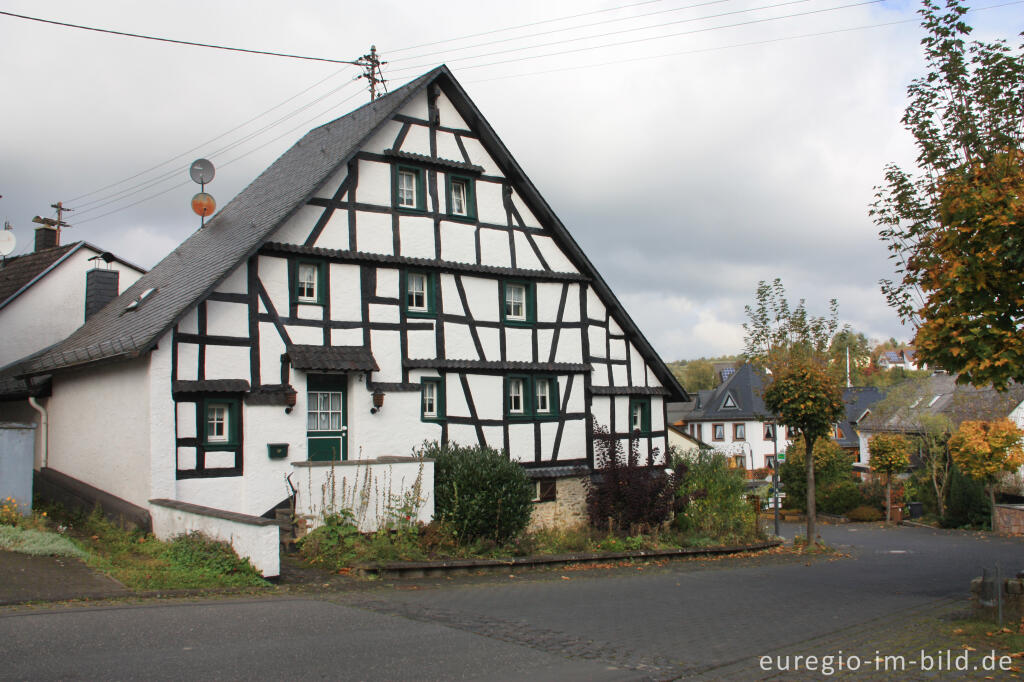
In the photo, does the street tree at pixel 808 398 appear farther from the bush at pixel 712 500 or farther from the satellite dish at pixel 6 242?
the satellite dish at pixel 6 242

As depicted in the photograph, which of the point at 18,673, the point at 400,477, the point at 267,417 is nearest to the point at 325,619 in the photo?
the point at 18,673

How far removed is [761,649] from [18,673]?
22.9 feet

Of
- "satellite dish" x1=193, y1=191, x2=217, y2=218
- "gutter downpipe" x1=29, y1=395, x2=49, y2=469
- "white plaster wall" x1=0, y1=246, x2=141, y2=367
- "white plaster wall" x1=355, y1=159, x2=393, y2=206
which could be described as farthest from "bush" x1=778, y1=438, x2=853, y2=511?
"gutter downpipe" x1=29, y1=395, x2=49, y2=469

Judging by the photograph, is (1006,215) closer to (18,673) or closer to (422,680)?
(422,680)

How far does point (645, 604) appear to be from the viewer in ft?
39.2

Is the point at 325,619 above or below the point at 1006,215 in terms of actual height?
below

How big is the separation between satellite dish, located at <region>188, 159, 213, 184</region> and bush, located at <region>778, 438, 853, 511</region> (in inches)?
1280

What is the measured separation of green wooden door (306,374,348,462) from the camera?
1681 centimetres

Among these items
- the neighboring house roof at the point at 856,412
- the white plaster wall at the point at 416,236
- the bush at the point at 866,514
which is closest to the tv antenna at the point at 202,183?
the white plaster wall at the point at 416,236

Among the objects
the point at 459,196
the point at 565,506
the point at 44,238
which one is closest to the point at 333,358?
the point at 459,196

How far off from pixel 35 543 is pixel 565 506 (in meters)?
11.8

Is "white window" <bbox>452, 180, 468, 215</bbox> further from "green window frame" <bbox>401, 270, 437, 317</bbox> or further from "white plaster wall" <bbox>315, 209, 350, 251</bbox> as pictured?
"white plaster wall" <bbox>315, 209, 350, 251</bbox>

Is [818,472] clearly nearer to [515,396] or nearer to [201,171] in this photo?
[515,396]

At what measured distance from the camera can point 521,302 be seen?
67.7ft
